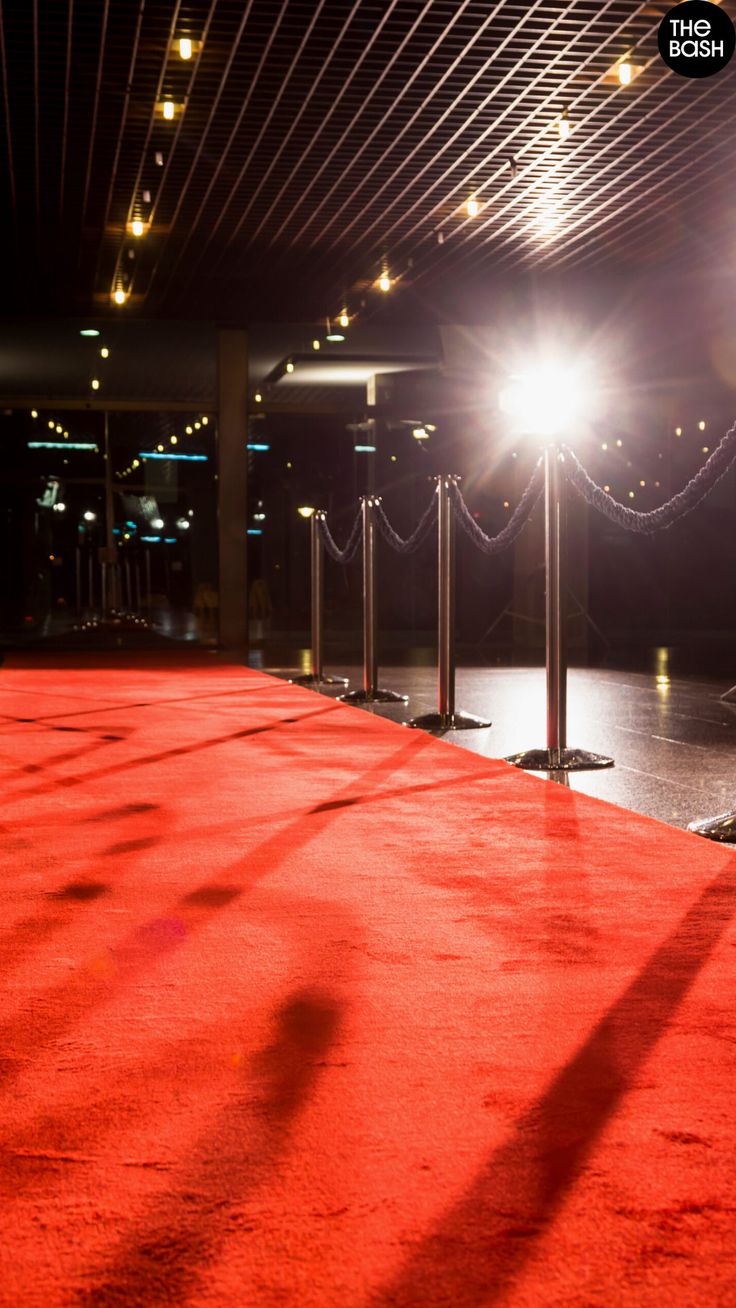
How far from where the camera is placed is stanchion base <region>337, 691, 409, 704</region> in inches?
375

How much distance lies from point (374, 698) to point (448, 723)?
5.80 feet

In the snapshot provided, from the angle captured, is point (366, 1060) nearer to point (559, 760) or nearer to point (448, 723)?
point (559, 760)

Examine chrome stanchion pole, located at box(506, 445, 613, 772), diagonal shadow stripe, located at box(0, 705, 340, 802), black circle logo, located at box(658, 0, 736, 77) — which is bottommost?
diagonal shadow stripe, located at box(0, 705, 340, 802)

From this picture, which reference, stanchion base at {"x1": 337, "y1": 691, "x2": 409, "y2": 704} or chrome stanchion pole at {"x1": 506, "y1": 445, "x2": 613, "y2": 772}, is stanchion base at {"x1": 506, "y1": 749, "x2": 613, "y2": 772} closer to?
chrome stanchion pole at {"x1": 506, "y1": 445, "x2": 613, "y2": 772}

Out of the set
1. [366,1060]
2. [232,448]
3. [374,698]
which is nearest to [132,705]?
[374,698]

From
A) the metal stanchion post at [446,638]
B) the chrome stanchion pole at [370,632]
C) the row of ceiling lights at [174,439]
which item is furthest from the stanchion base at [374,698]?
the row of ceiling lights at [174,439]

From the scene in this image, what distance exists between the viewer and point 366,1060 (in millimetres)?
2383

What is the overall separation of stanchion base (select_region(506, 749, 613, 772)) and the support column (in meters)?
11.9

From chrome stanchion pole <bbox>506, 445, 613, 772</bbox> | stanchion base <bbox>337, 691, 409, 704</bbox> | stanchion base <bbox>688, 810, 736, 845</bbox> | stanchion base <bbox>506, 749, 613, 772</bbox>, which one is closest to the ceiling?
chrome stanchion pole <bbox>506, 445, 613, 772</bbox>

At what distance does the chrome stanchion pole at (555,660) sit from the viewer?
6.18 metres

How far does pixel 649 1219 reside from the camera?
69.9 inches

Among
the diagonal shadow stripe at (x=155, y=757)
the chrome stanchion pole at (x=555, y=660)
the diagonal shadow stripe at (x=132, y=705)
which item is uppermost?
the chrome stanchion pole at (x=555, y=660)

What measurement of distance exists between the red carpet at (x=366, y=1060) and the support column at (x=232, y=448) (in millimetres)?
13183

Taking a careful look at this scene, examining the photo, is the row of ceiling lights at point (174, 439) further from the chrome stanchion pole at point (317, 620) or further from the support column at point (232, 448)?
the chrome stanchion pole at point (317, 620)
